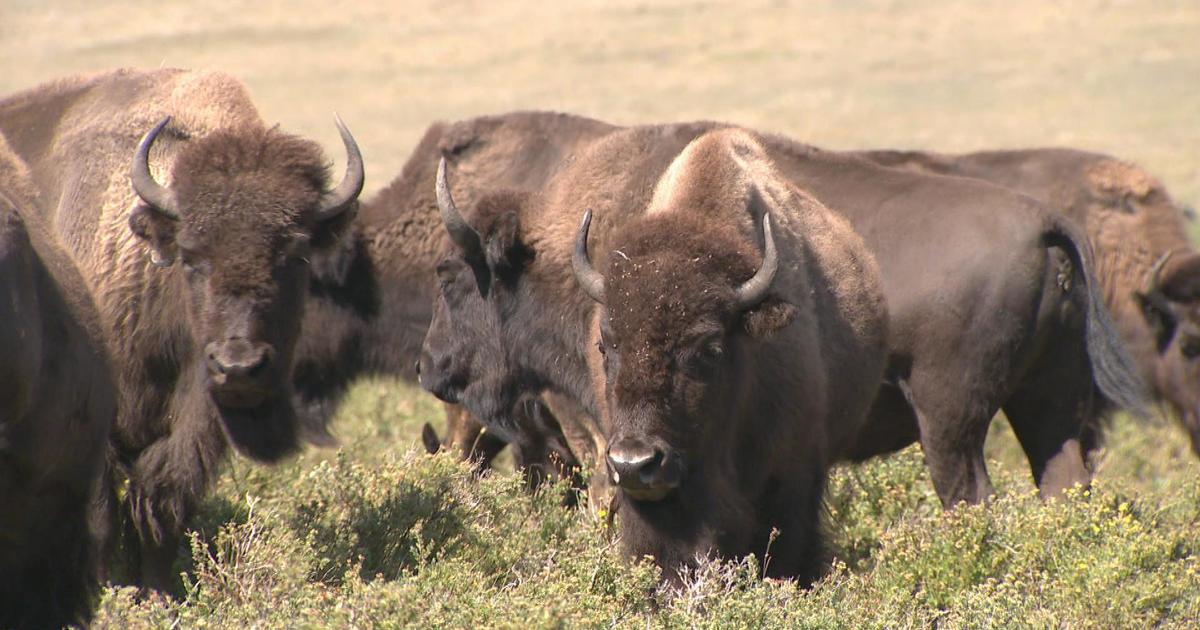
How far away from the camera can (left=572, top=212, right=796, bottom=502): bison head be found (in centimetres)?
484

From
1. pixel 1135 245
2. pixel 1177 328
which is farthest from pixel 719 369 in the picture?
pixel 1135 245

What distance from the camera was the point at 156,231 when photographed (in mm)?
5820

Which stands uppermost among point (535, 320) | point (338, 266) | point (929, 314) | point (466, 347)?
Answer: point (535, 320)

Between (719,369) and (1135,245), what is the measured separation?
544 cm

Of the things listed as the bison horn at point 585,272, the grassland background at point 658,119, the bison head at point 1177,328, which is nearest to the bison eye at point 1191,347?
the bison head at point 1177,328

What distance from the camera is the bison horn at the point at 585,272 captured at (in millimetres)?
5223

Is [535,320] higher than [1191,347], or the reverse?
[535,320]

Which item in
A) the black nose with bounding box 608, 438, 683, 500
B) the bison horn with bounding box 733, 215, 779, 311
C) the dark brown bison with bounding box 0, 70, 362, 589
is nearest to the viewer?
the black nose with bounding box 608, 438, 683, 500

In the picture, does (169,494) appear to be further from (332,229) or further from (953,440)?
(953,440)

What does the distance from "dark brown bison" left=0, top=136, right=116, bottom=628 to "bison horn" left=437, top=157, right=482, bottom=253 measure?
197cm

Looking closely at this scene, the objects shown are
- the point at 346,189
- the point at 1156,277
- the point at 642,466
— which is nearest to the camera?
the point at 642,466

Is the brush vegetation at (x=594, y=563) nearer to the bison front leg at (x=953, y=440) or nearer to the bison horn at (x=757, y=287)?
the bison front leg at (x=953, y=440)

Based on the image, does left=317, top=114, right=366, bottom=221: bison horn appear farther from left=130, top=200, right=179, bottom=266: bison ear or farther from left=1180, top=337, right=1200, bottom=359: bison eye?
left=1180, top=337, right=1200, bottom=359: bison eye

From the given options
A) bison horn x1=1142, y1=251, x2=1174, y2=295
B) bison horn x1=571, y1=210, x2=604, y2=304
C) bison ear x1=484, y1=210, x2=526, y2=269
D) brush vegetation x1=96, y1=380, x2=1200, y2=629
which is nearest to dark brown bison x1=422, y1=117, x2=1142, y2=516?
bison ear x1=484, y1=210, x2=526, y2=269
